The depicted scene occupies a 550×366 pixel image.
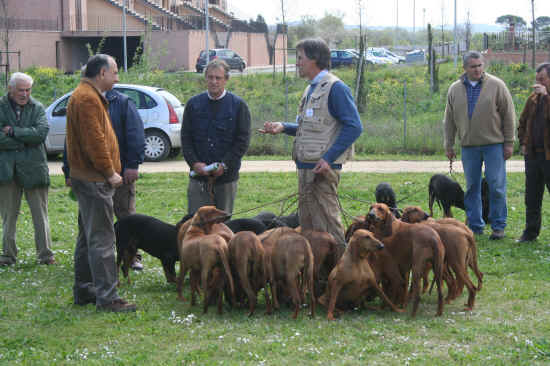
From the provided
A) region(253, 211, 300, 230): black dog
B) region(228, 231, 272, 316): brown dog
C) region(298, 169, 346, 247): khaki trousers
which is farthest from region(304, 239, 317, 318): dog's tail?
region(253, 211, 300, 230): black dog

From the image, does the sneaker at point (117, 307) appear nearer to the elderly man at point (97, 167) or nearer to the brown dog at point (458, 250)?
the elderly man at point (97, 167)

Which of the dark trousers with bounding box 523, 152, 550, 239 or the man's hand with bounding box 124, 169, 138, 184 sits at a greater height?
the man's hand with bounding box 124, 169, 138, 184

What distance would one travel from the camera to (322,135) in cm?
580

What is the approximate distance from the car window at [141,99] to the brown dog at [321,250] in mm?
10653

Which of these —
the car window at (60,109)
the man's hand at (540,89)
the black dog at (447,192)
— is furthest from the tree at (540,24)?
the man's hand at (540,89)

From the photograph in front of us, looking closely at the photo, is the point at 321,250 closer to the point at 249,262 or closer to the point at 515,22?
the point at 249,262

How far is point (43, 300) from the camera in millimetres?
6297

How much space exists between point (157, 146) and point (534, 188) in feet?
31.9

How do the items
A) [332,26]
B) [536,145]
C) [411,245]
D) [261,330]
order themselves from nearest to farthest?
[261,330] < [411,245] < [536,145] < [332,26]

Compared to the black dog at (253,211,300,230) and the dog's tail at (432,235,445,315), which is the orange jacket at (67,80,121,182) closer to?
the black dog at (253,211,300,230)

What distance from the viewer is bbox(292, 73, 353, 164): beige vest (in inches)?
226

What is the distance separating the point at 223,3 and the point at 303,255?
67536 millimetres

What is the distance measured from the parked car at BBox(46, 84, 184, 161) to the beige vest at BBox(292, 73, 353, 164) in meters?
10.2

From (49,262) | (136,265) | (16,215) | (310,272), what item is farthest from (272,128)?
(16,215)
